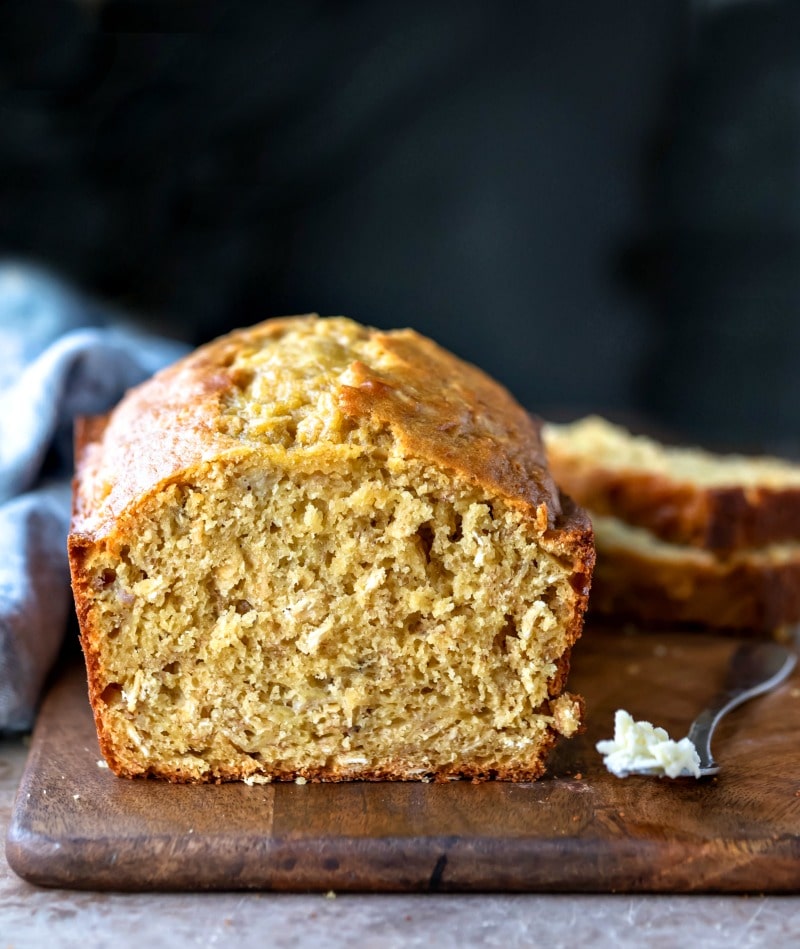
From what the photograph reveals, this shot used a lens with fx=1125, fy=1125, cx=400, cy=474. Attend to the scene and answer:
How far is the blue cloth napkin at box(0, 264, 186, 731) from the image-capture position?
11.5 ft

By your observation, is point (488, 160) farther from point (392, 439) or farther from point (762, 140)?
point (392, 439)

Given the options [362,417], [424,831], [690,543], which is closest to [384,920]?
[424,831]

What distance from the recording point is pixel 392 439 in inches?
115

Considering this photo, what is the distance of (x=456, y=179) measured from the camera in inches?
327

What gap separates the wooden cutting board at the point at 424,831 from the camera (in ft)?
8.91

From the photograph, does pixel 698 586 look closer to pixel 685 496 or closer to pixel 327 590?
pixel 685 496

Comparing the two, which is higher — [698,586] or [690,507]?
[690,507]

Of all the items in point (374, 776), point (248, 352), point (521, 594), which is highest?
point (248, 352)

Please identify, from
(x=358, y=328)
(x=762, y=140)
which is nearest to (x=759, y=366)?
(x=762, y=140)

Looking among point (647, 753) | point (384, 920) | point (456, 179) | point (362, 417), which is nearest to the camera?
point (384, 920)

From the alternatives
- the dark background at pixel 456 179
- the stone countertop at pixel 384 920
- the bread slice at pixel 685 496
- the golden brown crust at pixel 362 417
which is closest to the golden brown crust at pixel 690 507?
the bread slice at pixel 685 496

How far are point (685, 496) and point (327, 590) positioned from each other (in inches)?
73.5

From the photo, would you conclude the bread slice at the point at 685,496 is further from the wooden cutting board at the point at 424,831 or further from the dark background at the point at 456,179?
the dark background at the point at 456,179

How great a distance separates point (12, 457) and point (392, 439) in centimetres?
167
